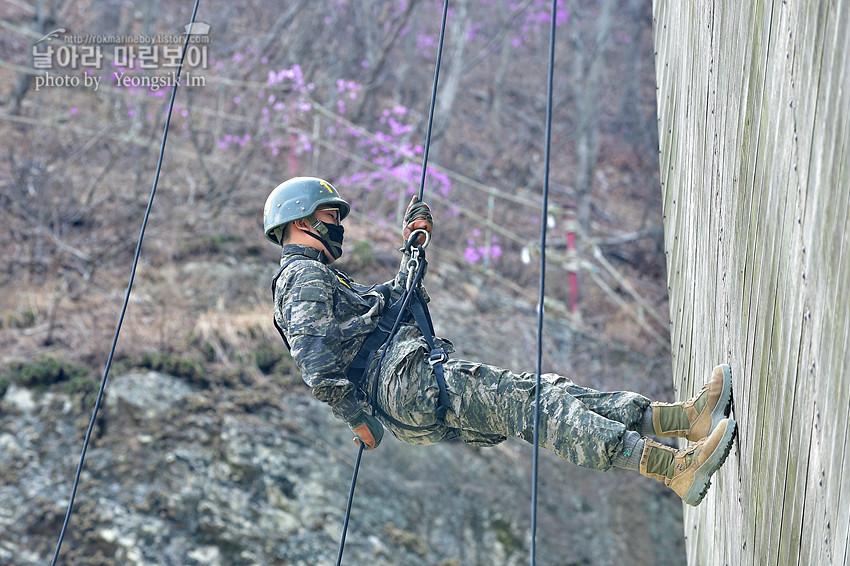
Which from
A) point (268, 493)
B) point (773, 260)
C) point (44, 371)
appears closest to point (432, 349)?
point (773, 260)

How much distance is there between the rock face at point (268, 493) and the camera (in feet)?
32.6

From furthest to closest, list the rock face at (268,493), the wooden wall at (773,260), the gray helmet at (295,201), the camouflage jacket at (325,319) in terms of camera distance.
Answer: the rock face at (268,493), the gray helmet at (295,201), the camouflage jacket at (325,319), the wooden wall at (773,260)

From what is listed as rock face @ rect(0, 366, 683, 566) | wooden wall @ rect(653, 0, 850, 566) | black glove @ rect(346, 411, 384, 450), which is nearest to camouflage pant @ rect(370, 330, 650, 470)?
black glove @ rect(346, 411, 384, 450)

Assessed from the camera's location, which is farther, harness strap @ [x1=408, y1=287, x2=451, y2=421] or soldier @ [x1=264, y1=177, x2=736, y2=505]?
harness strap @ [x1=408, y1=287, x2=451, y2=421]

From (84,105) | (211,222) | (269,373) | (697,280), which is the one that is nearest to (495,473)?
(269,373)

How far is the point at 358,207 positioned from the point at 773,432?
40.6 feet

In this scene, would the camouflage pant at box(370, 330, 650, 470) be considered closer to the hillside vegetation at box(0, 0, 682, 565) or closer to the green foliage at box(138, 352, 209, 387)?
the hillside vegetation at box(0, 0, 682, 565)

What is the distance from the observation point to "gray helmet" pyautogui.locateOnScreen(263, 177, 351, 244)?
507cm

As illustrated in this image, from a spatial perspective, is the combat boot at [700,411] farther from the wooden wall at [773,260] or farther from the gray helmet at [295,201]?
the gray helmet at [295,201]

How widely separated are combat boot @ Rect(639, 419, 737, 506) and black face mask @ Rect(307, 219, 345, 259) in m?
1.91

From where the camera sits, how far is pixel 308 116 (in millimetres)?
15750

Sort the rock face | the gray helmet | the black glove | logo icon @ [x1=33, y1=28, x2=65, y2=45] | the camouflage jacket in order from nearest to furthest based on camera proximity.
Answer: the camouflage jacket
the black glove
the gray helmet
the rock face
logo icon @ [x1=33, y1=28, x2=65, y2=45]

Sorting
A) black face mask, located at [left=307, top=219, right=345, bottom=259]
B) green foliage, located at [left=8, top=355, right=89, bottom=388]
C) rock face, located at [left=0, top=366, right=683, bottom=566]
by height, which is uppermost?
black face mask, located at [left=307, top=219, right=345, bottom=259]

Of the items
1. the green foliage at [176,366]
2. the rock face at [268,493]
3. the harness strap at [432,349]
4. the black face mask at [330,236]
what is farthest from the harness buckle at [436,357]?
the green foliage at [176,366]
